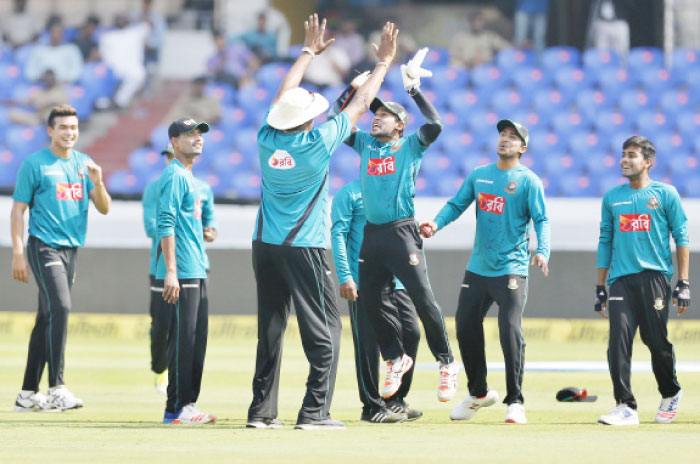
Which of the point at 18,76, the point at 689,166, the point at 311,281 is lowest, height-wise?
the point at 311,281

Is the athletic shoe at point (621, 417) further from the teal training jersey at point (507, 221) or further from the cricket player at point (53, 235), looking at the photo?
the cricket player at point (53, 235)

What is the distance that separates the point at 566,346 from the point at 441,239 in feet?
8.50

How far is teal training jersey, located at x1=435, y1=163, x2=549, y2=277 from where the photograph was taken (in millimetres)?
8359

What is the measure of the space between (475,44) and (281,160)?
48.2 feet

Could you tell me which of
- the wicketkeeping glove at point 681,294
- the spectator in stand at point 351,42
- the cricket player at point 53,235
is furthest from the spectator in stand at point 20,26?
the wicketkeeping glove at point 681,294

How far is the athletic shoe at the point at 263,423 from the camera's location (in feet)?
24.8

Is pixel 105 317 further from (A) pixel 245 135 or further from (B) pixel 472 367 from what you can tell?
(B) pixel 472 367

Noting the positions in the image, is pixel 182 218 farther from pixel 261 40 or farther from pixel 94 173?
pixel 261 40

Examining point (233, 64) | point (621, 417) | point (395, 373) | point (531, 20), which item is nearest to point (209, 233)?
point (395, 373)

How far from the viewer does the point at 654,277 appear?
8430mm

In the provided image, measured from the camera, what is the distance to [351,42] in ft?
71.6

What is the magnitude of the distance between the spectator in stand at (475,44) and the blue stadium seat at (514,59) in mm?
327

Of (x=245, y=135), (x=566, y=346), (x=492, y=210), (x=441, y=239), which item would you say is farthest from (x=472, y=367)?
(x=245, y=135)

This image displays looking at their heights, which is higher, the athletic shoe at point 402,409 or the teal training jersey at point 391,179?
the teal training jersey at point 391,179
